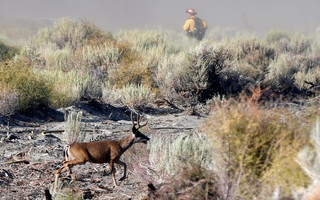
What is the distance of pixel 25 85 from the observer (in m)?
13.8

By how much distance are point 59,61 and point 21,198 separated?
1346cm

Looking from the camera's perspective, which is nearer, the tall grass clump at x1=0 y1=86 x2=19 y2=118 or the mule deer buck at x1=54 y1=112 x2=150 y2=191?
the mule deer buck at x1=54 y1=112 x2=150 y2=191

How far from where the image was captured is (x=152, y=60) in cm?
2042

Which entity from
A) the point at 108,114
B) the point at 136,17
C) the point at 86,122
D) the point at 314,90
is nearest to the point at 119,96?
the point at 108,114

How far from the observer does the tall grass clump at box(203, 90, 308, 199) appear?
223 inches

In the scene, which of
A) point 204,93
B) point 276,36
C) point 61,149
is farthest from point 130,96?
point 276,36

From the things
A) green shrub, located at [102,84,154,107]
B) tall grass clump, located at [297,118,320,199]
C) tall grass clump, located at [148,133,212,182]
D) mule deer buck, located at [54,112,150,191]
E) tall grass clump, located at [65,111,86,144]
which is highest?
tall grass clump, located at [297,118,320,199]

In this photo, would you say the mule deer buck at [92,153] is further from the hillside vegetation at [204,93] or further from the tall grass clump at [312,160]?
the tall grass clump at [312,160]

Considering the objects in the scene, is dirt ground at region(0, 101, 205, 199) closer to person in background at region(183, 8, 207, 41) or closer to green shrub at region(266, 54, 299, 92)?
green shrub at region(266, 54, 299, 92)

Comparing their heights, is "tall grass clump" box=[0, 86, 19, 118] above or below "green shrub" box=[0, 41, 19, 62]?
above

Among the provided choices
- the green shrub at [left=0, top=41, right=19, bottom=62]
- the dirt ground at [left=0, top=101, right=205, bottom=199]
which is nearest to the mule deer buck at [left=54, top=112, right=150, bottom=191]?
the dirt ground at [left=0, top=101, right=205, bottom=199]

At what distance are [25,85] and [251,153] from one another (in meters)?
8.95

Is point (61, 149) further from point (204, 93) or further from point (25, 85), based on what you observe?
point (204, 93)

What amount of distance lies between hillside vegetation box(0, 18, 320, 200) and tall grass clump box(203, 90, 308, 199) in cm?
1
